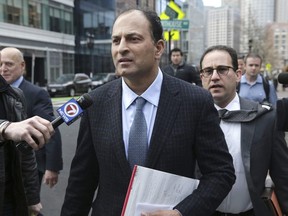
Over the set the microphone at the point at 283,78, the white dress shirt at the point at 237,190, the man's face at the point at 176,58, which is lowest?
the white dress shirt at the point at 237,190

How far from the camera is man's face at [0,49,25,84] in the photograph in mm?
4102

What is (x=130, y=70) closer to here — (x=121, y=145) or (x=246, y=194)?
(x=121, y=145)

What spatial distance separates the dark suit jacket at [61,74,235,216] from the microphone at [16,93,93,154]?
358mm

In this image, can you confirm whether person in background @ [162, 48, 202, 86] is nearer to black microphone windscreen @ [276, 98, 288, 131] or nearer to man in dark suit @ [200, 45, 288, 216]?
man in dark suit @ [200, 45, 288, 216]

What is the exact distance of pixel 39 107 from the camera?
4.03m

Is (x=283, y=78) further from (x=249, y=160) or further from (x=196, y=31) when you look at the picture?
(x=196, y=31)

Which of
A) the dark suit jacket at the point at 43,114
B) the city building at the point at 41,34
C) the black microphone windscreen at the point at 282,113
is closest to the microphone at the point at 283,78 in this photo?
the black microphone windscreen at the point at 282,113

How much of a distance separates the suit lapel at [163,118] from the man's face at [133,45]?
0.16 meters

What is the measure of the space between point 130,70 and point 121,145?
0.39 metres

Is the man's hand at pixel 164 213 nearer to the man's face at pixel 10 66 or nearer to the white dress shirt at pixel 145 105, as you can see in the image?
the white dress shirt at pixel 145 105

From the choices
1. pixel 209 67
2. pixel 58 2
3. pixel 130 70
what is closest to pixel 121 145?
pixel 130 70

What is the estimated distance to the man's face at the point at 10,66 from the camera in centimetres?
410

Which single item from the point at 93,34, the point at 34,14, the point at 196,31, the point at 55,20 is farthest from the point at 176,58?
the point at 196,31

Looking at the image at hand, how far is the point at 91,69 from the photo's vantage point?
46.7 meters
